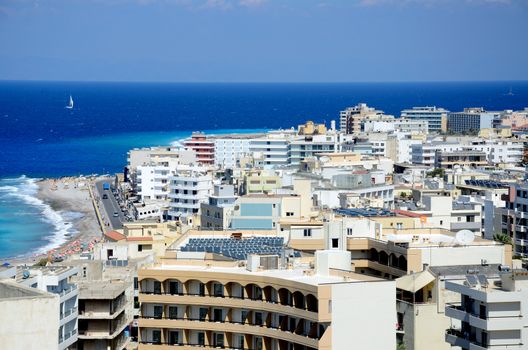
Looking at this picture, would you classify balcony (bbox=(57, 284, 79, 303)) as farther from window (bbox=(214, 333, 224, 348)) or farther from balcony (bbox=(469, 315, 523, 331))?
balcony (bbox=(469, 315, 523, 331))

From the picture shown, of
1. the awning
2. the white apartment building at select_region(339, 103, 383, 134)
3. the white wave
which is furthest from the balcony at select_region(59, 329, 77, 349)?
the white apartment building at select_region(339, 103, 383, 134)

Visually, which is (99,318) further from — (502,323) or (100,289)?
(502,323)

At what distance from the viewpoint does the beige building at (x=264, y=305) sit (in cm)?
2005

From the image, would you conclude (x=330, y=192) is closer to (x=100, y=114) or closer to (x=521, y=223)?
(x=521, y=223)

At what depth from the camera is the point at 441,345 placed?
72.0 ft

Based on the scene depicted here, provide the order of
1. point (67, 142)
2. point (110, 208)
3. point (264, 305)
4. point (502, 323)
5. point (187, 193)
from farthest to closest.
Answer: point (67, 142) → point (110, 208) → point (187, 193) → point (264, 305) → point (502, 323)

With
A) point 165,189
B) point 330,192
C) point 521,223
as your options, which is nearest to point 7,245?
point 165,189

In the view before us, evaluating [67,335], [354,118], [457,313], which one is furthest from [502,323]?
[354,118]

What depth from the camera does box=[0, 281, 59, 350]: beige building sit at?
9820mm

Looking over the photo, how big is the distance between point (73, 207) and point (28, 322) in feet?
231

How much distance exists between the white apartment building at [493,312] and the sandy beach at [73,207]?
32.9 m

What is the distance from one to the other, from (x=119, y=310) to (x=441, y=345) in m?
6.47

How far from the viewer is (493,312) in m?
19.6

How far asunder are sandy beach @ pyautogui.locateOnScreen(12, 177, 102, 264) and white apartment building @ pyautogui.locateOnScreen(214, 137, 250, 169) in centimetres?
848
